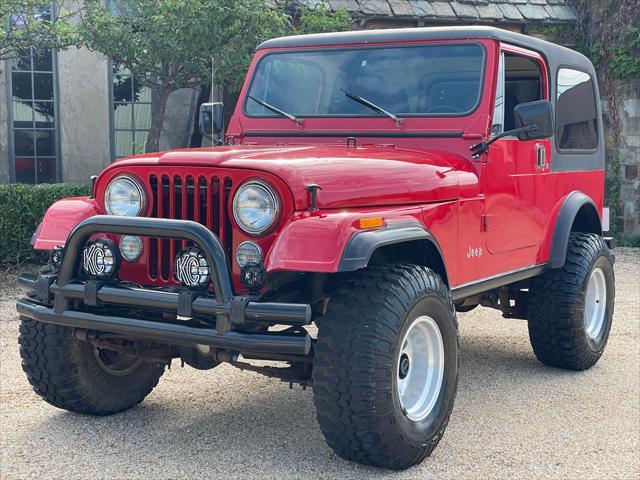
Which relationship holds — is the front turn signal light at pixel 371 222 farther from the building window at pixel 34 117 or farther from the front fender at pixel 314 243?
the building window at pixel 34 117

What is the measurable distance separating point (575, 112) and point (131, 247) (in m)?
3.30

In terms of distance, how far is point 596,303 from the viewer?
593cm

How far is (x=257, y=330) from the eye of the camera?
355 centimetres

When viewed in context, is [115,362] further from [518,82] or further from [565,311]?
[518,82]

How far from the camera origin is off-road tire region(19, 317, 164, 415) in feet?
13.8

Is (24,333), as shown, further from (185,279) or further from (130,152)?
(130,152)

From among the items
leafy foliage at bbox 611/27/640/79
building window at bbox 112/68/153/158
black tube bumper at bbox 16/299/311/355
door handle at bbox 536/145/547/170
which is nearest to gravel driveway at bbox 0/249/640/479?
black tube bumper at bbox 16/299/311/355

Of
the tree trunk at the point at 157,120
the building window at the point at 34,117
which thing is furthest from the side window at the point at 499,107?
the building window at the point at 34,117

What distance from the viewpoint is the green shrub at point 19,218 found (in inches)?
329

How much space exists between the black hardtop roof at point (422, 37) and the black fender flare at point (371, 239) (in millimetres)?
1431

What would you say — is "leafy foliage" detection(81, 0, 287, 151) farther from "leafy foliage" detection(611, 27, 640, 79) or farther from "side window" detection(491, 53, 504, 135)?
"leafy foliage" detection(611, 27, 640, 79)

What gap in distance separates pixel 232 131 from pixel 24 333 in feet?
5.72

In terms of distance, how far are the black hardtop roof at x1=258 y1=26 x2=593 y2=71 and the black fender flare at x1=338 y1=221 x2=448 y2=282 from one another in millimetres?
1431

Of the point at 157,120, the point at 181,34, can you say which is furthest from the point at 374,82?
the point at 157,120
